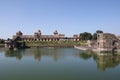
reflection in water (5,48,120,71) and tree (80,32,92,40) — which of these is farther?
tree (80,32,92,40)

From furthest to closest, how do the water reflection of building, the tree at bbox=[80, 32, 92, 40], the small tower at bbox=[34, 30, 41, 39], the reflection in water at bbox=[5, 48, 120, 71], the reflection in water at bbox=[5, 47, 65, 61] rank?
the small tower at bbox=[34, 30, 41, 39] → the tree at bbox=[80, 32, 92, 40] → the reflection in water at bbox=[5, 47, 65, 61] → the reflection in water at bbox=[5, 48, 120, 71] → the water reflection of building

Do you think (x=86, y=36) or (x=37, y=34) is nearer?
(x=86, y=36)

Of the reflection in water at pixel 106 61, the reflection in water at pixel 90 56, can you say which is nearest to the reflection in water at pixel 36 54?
the reflection in water at pixel 90 56

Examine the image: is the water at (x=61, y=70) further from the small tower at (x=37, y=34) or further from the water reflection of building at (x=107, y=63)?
the small tower at (x=37, y=34)

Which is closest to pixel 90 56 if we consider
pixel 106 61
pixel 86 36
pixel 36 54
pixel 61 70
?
pixel 106 61

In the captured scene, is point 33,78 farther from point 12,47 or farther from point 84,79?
point 12,47

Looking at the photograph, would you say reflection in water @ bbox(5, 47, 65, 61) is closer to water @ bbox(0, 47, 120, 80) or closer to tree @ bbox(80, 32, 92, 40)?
water @ bbox(0, 47, 120, 80)

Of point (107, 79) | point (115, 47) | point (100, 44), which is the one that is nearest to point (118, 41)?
point (115, 47)

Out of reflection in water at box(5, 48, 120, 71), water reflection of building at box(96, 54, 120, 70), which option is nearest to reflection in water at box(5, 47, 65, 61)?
reflection in water at box(5, 48, 120, 71)

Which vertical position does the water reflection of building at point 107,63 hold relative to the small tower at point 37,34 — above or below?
below

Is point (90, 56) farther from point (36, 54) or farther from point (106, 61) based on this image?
point (36, 54)

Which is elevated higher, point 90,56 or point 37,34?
point 37,34

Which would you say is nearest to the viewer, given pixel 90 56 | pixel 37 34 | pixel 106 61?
pixel 106 61

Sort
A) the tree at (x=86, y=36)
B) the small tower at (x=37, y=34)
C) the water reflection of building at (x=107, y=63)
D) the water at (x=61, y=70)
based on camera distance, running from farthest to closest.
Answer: the small tower at (x=37, y=34) → the tree at (x=86, y=36) → the water reflection of building at (x=107, y=63) → the water at (x=61, y=70)
